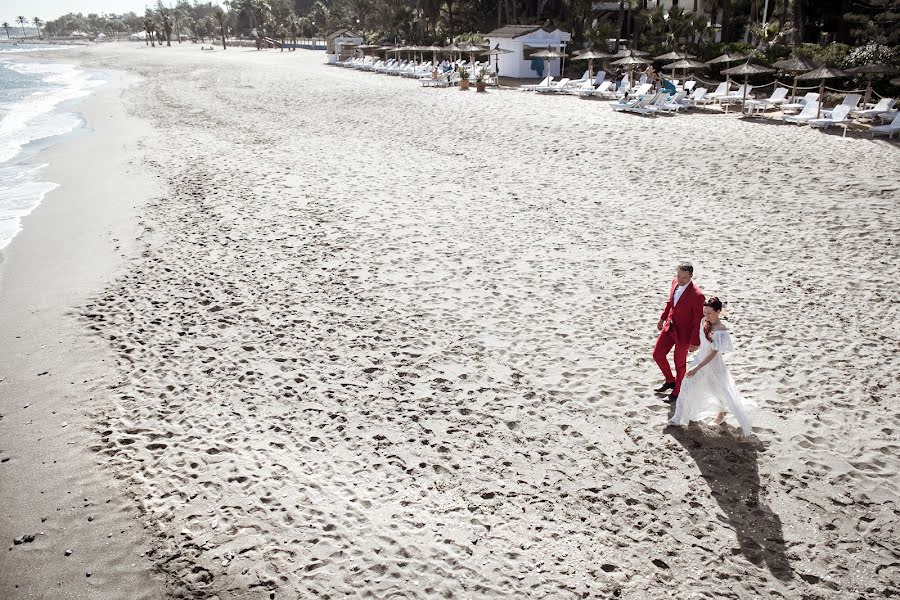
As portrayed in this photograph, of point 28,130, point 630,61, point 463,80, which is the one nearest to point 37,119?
point 28,130

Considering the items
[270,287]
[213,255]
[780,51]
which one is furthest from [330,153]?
[780,51]

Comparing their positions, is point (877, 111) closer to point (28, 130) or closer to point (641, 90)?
point (641, 90)

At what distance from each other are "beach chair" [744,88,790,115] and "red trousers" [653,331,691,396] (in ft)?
54.0

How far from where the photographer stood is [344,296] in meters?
8.86

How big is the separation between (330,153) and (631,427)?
1402 centimetres

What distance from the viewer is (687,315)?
5.79 meters

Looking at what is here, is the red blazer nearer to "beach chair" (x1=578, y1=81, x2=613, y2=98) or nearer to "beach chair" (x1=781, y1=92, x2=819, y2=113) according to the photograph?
"beach chair" (x1=781, y1=92, x2=819, y2=113)

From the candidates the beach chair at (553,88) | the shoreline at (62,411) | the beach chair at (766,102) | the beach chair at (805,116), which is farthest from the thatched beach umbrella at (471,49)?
the shoreline at (62,411)

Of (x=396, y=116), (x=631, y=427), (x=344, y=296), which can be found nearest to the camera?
(x=631, y=427)

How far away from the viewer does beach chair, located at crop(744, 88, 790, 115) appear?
1917 cm

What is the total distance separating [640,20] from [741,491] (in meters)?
38.2

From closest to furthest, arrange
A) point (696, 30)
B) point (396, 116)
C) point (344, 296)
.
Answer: point (344, 296), point (396, 116), point (696, 30)

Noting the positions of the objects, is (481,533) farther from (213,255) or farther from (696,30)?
(696,30)

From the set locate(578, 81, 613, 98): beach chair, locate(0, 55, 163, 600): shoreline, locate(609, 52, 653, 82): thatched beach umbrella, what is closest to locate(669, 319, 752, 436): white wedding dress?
locate(0, 55, 163, 600): shoreline
